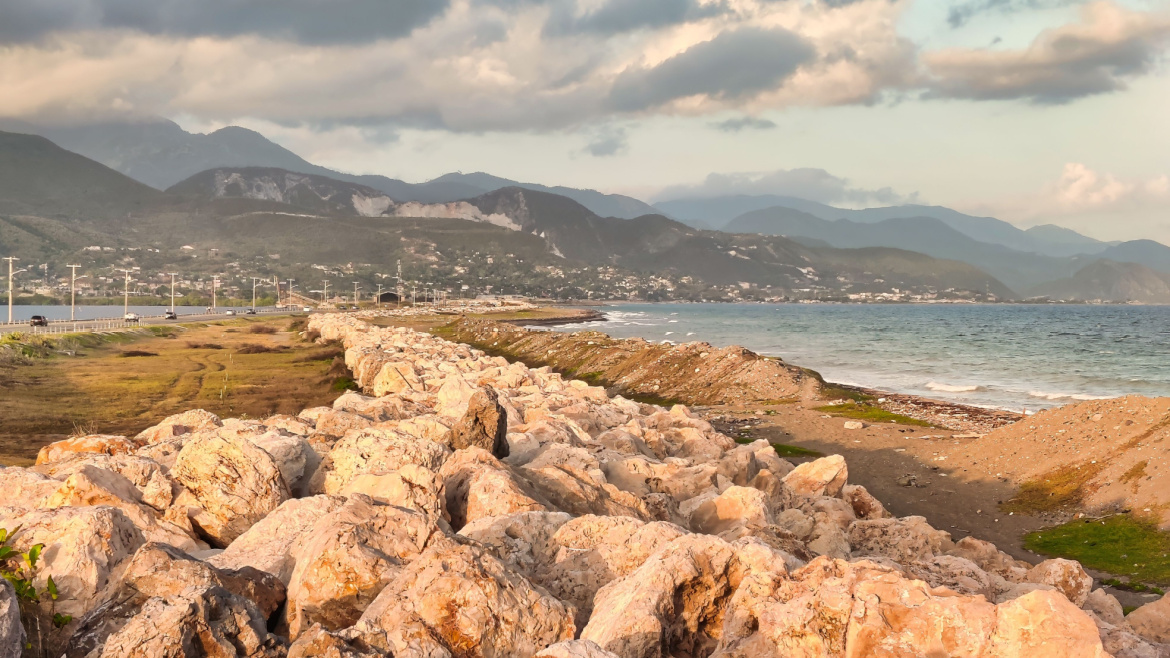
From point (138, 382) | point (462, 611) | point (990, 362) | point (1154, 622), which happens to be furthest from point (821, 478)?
point (990, 362)

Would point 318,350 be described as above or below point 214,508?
below

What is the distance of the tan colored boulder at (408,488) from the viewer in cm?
966

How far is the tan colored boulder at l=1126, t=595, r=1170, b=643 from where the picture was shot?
7918 mm

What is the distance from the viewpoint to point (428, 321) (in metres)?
113

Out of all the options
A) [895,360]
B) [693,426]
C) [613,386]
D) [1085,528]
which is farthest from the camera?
[895,360]

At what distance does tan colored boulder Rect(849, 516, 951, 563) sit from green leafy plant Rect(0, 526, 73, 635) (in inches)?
401

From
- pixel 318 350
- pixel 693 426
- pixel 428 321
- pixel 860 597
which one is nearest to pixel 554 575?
pixel 860 597

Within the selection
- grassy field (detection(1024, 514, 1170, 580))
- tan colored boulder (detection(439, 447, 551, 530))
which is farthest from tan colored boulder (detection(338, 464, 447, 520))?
grassy field (detection(1024, 514, 1170, 580))

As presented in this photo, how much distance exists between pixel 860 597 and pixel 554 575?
3.06 meters

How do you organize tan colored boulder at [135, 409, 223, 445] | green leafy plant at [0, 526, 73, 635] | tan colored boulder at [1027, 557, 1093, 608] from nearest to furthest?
green leafy plant at [0, 526, 73, 635]
tan colored boulder at [1027, 557, 1093, 608]
tan colored boulder at [135, 409, 223, 445]

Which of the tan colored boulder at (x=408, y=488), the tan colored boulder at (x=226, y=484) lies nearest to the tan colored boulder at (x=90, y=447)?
the tan colored boulder at (x=226, y=484)

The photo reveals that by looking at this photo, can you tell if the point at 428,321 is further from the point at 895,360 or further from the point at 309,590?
the point at 309,590

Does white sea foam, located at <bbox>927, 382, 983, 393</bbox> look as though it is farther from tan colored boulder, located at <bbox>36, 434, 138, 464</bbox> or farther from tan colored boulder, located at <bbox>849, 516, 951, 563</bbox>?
tan colored boulder, located at <bbox>36, 434, 138, 464</bbox>

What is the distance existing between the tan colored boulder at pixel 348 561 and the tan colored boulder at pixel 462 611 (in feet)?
1.21
